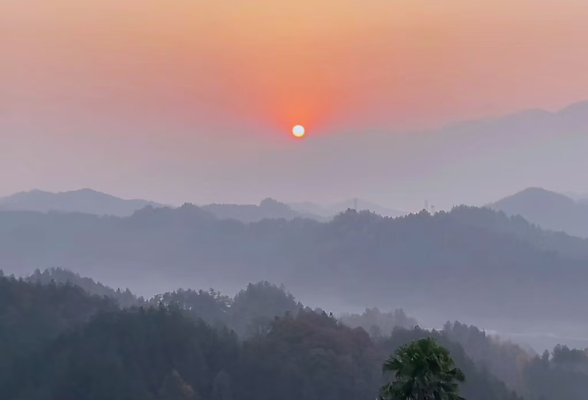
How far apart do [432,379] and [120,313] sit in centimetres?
6700

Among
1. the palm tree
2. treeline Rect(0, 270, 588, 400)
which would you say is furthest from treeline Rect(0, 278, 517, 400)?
the palm tree

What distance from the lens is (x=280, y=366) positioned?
81.8 m

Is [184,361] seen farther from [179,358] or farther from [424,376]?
[424,376]

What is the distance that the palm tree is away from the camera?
96.5 feet

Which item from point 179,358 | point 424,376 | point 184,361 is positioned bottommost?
point 424,376

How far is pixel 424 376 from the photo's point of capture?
29.5 m

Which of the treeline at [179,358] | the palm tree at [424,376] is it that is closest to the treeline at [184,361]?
the treeline at [179,358]

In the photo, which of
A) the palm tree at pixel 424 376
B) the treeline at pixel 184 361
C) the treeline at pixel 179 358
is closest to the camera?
the palm tree at pixel 424 376

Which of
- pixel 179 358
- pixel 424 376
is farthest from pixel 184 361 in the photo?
pixel 424 376

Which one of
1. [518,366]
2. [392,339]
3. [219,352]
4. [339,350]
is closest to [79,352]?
[219,352]

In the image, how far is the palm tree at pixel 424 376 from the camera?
29422 mm

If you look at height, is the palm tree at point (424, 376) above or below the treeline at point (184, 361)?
below

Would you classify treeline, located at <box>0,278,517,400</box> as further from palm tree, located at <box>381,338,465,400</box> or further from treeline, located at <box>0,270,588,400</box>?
palm tree, located at <box>381,338,465,400</box>

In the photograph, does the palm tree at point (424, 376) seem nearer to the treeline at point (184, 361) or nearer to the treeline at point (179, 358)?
the treeline at point (179, 358)
